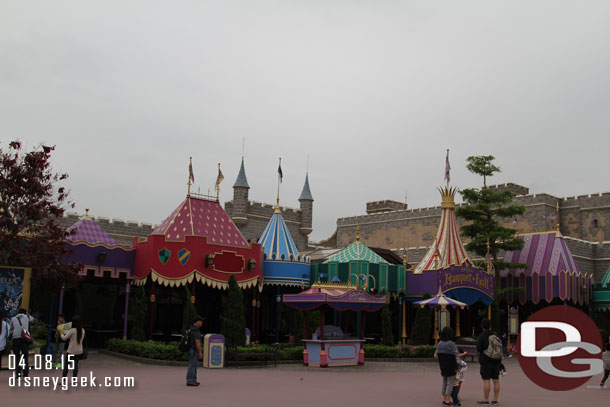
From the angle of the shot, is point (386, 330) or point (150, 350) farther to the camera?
point (386, 330)

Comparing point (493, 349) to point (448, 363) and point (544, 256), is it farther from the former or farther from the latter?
point (544, 256)

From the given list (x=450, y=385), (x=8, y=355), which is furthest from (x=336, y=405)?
(x=8, y=355)

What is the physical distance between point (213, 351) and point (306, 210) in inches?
1145

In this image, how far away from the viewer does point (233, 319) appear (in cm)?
2039

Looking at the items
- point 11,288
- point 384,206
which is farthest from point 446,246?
point 384,206

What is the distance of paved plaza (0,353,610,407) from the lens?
11.0m

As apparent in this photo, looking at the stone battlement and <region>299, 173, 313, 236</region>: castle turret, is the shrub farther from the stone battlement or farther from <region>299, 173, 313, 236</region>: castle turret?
the stone battlement

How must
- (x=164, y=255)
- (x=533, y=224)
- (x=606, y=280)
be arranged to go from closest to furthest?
(x=164, y=255), (x=606, y=280), (x=533, y=224)

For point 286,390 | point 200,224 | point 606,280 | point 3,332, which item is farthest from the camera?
point 606,280

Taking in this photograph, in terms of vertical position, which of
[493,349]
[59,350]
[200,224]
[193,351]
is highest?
[200,224]

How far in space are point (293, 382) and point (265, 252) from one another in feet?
37.8

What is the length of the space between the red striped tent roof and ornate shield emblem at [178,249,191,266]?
1.40ft

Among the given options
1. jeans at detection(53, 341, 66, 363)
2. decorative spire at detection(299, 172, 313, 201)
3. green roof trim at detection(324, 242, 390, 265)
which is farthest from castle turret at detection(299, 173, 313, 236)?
jeans at detection(53, 341, 66, 363)

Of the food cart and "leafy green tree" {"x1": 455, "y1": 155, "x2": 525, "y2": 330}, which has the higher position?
"leafy green tree" {"x1": 455, "y1": 155, "x2": 525, "y2": 330}
